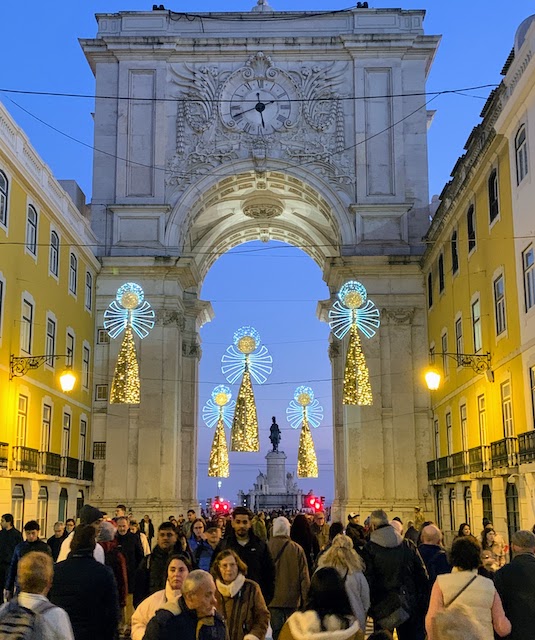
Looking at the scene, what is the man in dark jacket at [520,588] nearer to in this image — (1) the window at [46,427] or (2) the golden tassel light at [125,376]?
(1) the window at [46,427]

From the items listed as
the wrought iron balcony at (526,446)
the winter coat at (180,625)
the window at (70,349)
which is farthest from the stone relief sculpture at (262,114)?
the winter coat at (180,625)

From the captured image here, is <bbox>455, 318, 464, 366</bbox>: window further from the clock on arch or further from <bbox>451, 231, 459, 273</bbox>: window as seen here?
the clock on arch

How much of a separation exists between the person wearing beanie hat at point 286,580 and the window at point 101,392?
1015 inches

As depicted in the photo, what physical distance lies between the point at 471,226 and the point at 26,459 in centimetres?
1444

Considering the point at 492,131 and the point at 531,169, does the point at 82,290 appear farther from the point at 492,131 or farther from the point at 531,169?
the point at 531,169

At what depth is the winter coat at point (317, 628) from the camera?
5.09 meters

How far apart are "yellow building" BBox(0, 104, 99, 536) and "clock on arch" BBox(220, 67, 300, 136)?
837cm

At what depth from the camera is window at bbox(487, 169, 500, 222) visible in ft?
74.8

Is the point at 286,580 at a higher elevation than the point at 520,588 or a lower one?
lower

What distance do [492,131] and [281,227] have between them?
87.7ft

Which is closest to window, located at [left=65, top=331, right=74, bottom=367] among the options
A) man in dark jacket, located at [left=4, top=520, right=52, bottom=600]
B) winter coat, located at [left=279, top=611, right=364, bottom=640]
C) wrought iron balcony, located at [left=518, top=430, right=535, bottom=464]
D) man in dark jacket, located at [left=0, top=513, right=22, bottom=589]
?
man in dark jacket, located at [left=0, top=513, right=22, bottom=589]

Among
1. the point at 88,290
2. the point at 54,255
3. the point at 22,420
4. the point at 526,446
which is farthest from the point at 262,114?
the point at 526,446

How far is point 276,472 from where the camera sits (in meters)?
56.6

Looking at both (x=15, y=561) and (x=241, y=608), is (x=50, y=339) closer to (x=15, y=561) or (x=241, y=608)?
(x=15, y=561)
